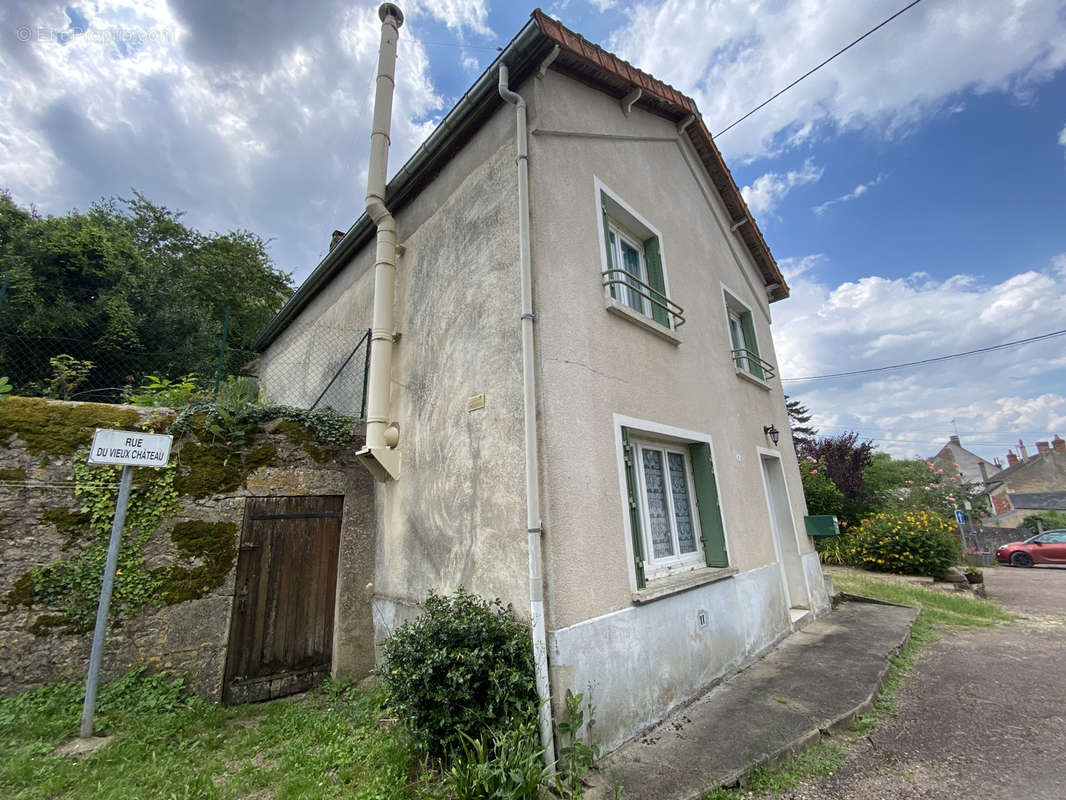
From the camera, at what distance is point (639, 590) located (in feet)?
11.6

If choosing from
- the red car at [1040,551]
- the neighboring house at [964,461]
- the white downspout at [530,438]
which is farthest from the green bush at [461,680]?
the neighboring house at [964,461]

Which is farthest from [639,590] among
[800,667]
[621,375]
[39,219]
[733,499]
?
[39,219]

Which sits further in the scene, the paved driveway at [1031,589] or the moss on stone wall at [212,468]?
the paved driveway at [1031,589]

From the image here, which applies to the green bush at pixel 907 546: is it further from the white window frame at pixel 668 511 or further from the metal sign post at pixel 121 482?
the metal sign post at pixel 121 482

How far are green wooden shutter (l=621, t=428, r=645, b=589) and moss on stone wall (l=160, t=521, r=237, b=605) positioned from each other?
3.81 meters

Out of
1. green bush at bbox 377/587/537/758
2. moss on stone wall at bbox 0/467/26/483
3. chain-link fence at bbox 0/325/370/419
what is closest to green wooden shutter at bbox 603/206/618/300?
green bush at bbox 377/587/537/758

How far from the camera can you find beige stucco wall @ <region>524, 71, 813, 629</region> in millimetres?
3225

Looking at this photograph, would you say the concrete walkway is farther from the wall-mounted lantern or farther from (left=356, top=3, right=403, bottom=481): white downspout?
(left=356, top=3, right=403, bottom=481): white downspout

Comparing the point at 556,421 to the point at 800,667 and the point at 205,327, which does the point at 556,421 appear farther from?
the point at 205,327

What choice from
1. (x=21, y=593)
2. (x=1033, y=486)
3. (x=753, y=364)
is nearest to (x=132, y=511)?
(x=21, y=593)

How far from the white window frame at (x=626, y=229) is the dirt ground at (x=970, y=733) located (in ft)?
12.8

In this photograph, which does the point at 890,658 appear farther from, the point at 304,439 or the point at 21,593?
the point at 21,593

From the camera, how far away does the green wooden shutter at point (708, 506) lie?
4715 millimetres

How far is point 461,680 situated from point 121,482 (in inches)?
120
